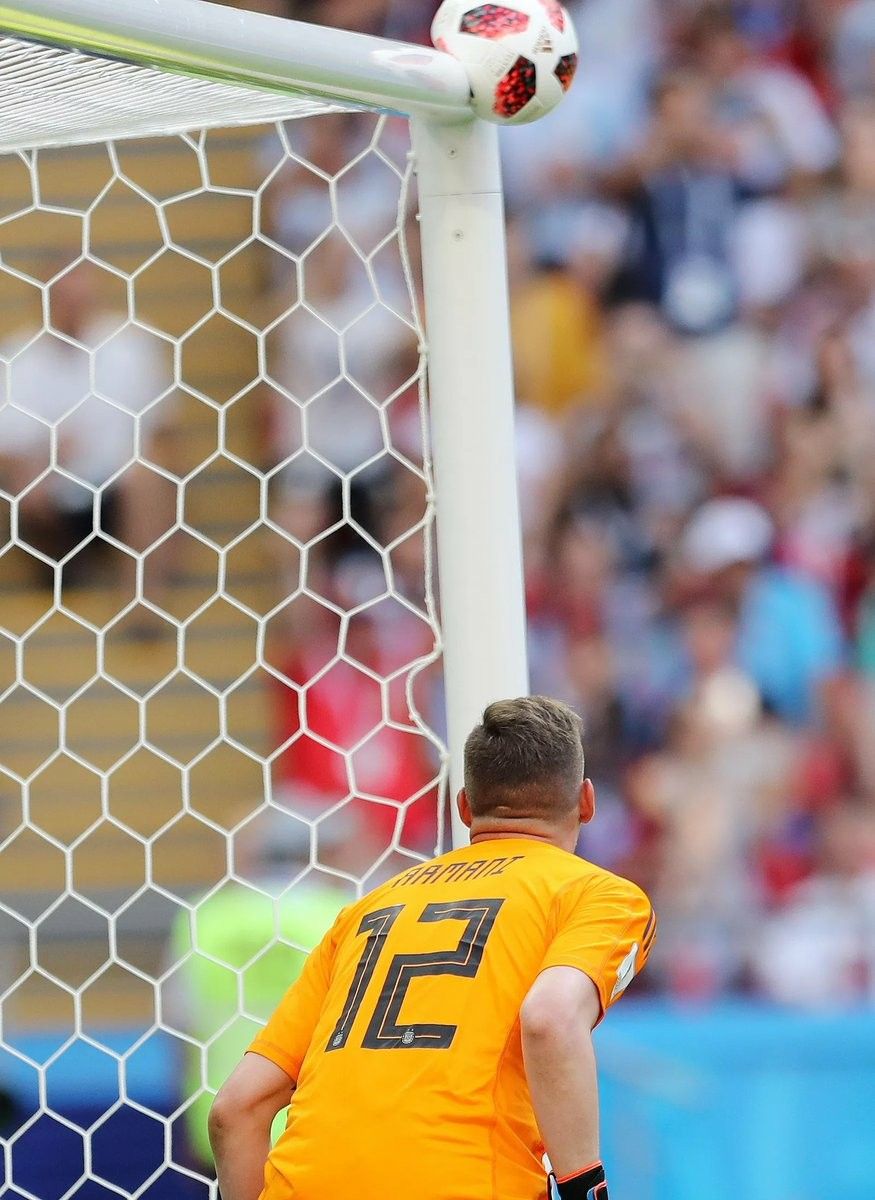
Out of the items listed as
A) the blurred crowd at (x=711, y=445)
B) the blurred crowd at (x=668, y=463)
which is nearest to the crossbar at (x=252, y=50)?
the blurred crowd at (x=668, y=463)

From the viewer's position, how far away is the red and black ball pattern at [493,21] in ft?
7.53

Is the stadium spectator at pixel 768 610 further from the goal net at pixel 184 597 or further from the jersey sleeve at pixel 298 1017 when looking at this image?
the jersey sleeve at pixel 298 1017

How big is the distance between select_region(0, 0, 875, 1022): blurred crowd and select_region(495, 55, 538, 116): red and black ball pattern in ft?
7.19

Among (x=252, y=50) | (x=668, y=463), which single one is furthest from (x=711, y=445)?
(x=252, y=50)

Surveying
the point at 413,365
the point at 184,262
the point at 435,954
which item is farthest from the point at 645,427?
the point at 435,954

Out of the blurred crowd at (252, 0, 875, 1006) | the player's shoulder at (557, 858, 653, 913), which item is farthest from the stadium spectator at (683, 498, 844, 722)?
the player's shoulder at (557, 858, 653, 913)

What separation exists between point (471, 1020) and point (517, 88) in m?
1.17

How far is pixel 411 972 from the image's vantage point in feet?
6.04

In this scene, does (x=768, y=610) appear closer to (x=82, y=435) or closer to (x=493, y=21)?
(x=82, y=435)

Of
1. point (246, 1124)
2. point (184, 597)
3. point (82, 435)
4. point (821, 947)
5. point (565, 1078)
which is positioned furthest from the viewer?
point (184, 597)

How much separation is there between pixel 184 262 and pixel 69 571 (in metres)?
1.12

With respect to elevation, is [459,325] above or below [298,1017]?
above

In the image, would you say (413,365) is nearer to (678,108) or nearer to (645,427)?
(645,427)

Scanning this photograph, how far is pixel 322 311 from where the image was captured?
5047 mm
